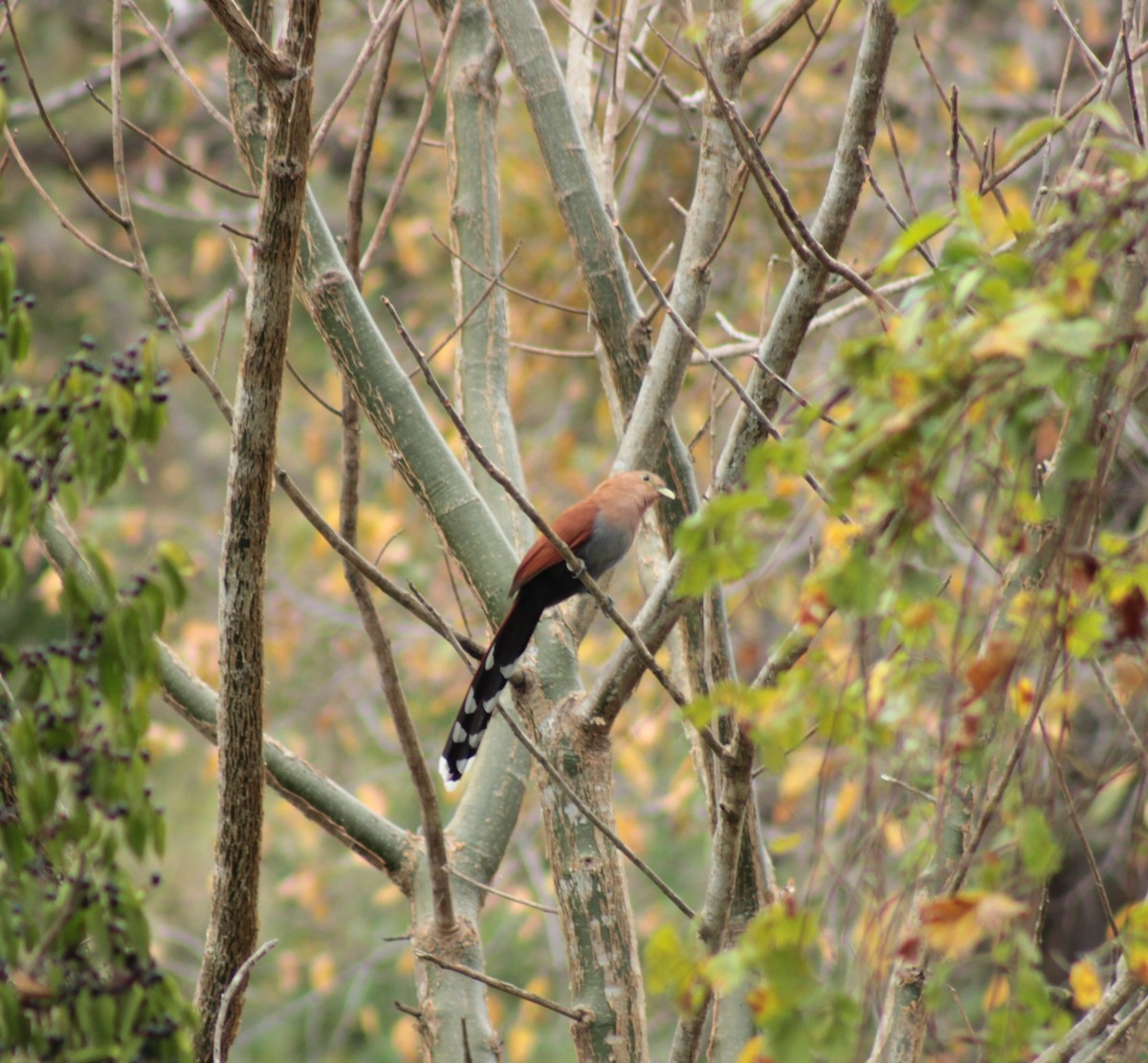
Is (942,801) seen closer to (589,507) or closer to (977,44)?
(589,507)

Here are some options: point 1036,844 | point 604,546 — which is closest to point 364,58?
point 604,546

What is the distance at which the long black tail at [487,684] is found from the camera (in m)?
2.71

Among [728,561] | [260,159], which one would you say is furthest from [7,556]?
[260,159]

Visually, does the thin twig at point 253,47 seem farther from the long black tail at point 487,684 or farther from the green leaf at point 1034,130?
the long black tail at point 487,684

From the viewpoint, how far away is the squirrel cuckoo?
2.74 m

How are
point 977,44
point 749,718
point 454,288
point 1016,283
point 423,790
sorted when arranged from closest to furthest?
point 1016,283, point 749,718, point 423,790, point 454,288, point 977,44

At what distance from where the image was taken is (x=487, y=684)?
2.90 metres

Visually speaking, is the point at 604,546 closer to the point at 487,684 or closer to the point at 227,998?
the point at 487,684

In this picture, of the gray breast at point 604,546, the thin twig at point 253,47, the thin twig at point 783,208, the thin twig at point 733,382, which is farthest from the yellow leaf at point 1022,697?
the gray breast at point 604,546

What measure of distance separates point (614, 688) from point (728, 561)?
1.15m

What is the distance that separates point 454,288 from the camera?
11.5ft

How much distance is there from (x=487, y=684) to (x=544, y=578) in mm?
306

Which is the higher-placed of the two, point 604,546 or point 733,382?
point 604,546

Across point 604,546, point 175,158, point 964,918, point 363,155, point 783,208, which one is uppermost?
point 363,155
